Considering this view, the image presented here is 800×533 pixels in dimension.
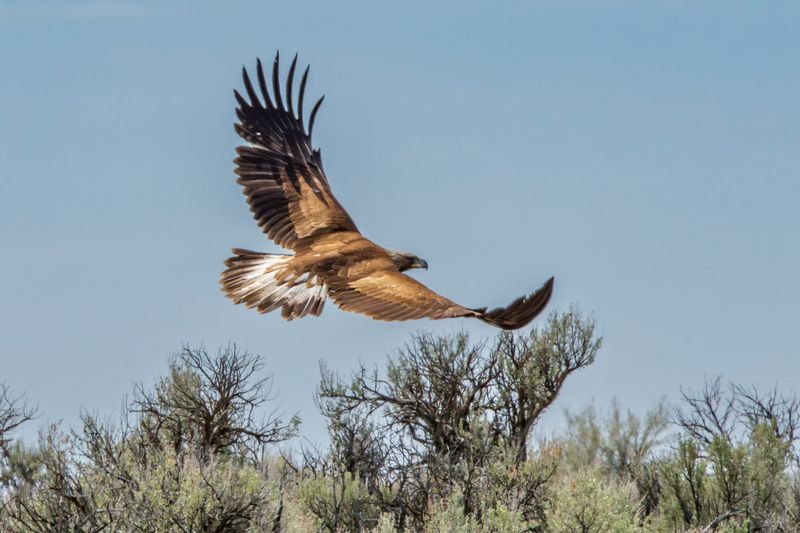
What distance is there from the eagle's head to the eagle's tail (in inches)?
53.8

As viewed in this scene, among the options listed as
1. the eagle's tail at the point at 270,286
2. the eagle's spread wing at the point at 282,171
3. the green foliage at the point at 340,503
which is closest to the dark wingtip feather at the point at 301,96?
the eagle's spread wing at the point at 282,171

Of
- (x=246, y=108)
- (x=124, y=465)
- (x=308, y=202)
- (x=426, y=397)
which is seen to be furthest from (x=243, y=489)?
(x=426, y=397)

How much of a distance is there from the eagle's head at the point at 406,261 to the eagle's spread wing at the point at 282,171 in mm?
1182

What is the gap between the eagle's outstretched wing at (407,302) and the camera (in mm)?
13500

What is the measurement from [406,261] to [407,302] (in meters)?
3.02

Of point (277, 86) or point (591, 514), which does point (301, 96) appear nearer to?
point (277, 86)

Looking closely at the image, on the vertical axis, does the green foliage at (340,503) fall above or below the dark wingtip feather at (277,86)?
below

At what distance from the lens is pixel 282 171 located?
19953mm

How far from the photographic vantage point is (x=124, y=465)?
826 inches

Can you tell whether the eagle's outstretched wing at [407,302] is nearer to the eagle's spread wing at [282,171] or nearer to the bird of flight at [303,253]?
the bird of flight at [303,253]

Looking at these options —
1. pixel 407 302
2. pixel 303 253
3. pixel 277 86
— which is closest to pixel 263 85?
pixel 277 86

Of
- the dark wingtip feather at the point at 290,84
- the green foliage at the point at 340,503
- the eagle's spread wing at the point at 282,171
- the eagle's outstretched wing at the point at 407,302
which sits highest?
the dark wingtip feather at the point at 290,84

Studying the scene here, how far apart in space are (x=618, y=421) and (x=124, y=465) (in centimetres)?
2058

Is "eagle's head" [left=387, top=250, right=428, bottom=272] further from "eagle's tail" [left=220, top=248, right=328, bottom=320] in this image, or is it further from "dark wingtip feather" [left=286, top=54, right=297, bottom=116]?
"dark wingtip feather" [left=286, top=54, right=297, bottom=116]
